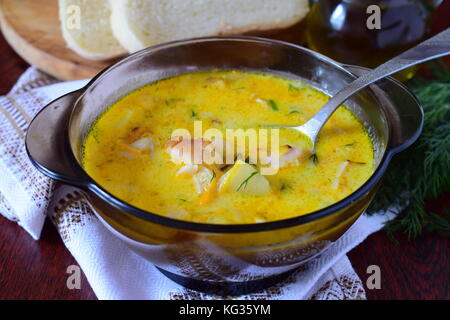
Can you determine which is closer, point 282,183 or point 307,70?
point 282,183

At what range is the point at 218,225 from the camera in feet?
4.33

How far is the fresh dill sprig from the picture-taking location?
6.48 ft

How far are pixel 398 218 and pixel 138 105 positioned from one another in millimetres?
1082

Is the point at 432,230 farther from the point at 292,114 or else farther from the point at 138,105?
the point at 138,105

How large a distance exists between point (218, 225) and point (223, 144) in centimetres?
57

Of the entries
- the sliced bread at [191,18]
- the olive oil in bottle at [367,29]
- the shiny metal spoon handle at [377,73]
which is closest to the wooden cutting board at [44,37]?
the sliced bread at [191,18]

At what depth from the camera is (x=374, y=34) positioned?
8.32ft

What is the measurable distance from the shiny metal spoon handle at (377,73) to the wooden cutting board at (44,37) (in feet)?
3.74

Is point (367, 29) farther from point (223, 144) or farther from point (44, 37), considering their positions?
point (44, 37)

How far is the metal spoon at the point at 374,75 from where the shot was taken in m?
1.91

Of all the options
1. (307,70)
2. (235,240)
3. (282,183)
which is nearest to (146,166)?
(282,183)

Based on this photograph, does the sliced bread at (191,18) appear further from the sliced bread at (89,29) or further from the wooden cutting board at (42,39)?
the wooden cutting board at (42,39)

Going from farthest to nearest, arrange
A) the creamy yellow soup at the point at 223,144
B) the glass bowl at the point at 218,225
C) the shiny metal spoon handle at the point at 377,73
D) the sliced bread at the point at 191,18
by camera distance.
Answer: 1. the sliced bread at the point at 191,18
2. the shiny metal spoon handle at the point at 377,73
3. the creamy yellow soup at the point at 223,144
4. the glass bowl at the point at 218,225

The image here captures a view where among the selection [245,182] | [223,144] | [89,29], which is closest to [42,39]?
[89,29]
